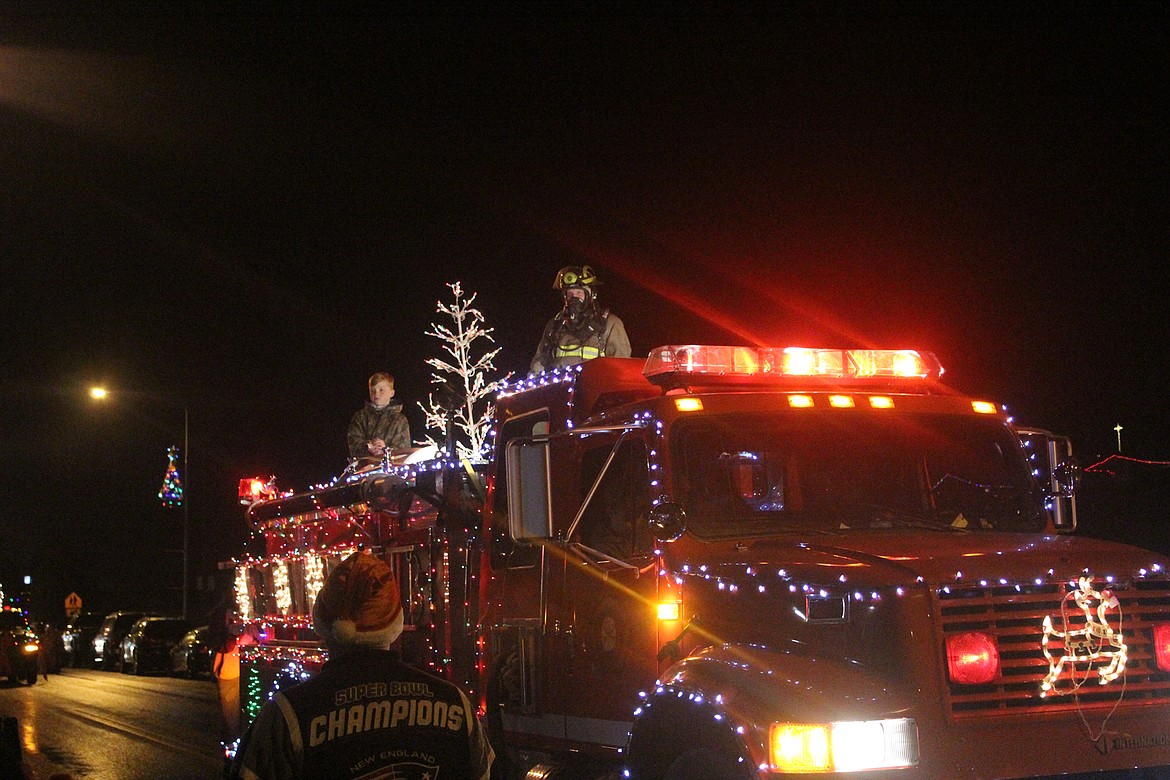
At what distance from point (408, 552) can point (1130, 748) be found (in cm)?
466

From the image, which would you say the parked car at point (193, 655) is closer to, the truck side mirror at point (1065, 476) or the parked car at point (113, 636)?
the parked car at point (113, 636)

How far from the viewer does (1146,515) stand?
58.0ft

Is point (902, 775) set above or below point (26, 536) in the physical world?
below

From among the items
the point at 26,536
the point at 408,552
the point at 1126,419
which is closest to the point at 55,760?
the point at 408,552

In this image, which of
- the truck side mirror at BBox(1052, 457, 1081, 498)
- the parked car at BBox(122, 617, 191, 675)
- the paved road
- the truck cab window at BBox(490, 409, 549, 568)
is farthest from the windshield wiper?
the parked car at BBox(122, 617, 191, 675)

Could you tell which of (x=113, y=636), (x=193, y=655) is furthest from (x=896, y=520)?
(x=113, y=636)

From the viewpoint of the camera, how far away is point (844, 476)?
20.6 ft

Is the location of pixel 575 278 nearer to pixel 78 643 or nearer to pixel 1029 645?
pixel 1029 645

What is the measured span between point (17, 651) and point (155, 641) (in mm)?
4413

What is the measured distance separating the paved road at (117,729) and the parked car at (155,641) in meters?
2.72

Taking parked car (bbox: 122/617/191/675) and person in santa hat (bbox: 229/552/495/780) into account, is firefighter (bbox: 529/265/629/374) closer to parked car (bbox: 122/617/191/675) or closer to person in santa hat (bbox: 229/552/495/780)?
person in santa hat (bbox: 229/552/495/780)

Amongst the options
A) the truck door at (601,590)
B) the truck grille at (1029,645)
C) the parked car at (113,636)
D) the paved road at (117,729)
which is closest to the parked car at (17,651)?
the paved road at (117,729)

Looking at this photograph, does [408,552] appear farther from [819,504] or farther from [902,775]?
[902,775]

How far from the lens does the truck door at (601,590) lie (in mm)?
6055
